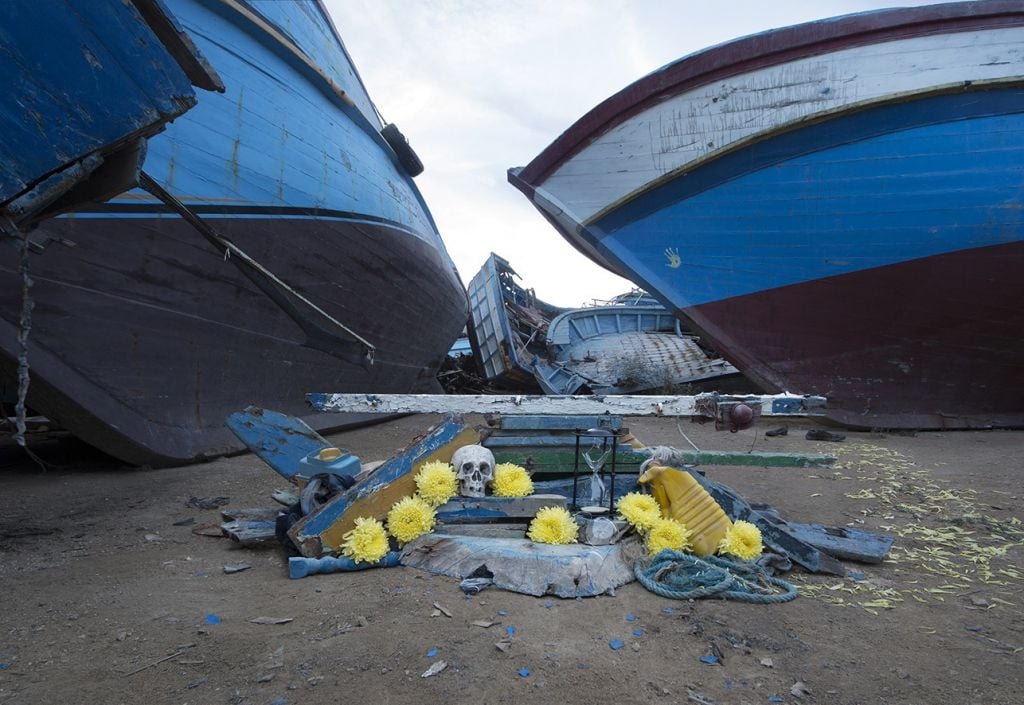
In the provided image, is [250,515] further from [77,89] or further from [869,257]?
[869,257]

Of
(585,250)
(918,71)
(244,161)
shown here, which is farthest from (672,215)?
(244,161)

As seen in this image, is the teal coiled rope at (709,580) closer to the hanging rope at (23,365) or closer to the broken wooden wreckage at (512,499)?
the broken wooden wreckage at (512,499)

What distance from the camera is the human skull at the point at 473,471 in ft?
10.1

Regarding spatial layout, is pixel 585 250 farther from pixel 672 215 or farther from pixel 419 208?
pixel 419 208

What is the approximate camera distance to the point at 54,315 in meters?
3.90

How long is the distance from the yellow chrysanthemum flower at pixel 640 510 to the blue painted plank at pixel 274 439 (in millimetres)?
1780

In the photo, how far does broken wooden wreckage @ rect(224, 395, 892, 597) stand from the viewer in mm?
2633

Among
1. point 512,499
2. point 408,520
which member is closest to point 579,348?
point 512,499

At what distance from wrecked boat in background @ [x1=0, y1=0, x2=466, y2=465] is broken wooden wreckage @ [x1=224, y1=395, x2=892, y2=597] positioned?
4.61 ft

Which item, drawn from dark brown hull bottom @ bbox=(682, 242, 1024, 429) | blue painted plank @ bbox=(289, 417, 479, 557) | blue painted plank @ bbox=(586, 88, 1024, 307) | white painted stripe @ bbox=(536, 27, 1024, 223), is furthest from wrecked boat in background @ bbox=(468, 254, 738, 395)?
blue painted plank @ bbox=(289, 417, 479, 557)

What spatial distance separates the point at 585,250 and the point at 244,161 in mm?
5615

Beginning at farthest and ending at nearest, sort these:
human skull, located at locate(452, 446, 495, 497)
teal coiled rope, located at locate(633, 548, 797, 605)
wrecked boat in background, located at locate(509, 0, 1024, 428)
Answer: wrecked boat in background, located at locate(509, 0, 1024, 428) → human skull, located at locate(452, 446, 495, 497) → teal coiled rope, located at locate(633, 548, 797, 605)

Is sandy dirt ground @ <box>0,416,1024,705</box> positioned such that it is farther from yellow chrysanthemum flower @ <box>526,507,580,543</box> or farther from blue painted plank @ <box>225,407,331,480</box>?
blue painted plank @ <box>225,407,331,480</box>

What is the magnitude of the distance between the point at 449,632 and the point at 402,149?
7865 mm
